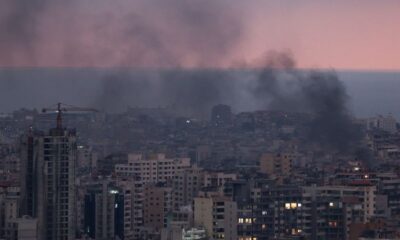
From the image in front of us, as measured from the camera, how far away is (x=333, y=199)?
16.8m

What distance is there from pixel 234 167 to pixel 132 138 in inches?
143

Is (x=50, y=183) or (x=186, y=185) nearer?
(x=50, y=183)

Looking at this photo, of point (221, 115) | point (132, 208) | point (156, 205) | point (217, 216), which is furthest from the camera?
point (221, 115)

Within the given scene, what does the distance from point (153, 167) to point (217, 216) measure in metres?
5.94

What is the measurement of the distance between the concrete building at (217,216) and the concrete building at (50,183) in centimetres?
103

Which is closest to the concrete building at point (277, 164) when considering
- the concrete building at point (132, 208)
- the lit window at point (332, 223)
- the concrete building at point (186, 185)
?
the concrete building at point (186, 185)

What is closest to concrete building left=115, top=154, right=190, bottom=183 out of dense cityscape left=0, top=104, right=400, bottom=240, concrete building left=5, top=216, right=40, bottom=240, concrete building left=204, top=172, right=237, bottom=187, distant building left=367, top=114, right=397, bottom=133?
dense cityscape left=0, top=104, right=400, bottom=240

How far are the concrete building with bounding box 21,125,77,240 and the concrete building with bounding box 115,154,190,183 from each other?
15.8ft

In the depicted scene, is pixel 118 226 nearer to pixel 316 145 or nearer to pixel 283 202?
pixel 283 202

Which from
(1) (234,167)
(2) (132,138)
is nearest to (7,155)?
(1) (234,167)

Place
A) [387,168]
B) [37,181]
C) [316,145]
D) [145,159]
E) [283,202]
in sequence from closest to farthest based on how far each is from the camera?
[37,181] → [283,202] → [387,168] → [145,159] → [316,145]

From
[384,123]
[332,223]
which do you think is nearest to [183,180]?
[332,223]

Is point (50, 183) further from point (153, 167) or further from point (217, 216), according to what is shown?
point (153, 167)

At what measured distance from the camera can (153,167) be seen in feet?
70.2
